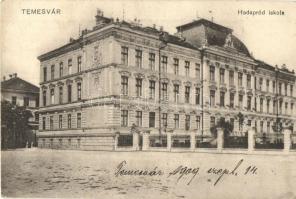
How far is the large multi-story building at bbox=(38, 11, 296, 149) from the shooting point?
41.0ft

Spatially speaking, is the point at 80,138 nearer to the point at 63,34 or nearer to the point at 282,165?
the point at 63,34

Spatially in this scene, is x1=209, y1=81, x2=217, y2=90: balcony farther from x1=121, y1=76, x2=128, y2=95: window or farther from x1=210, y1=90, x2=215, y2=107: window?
x1=121, y1=76, x2=128, y2=95: window

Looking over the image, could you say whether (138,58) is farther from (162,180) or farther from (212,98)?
(162,180)

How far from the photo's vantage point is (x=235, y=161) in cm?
851

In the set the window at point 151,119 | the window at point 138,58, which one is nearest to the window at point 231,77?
the window at point 151,119

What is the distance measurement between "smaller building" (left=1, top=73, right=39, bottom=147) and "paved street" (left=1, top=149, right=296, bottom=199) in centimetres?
121

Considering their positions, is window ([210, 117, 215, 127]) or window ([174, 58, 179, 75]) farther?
window ([210, 117, 215, 127])

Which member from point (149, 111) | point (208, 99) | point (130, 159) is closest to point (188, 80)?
point (208, 99)

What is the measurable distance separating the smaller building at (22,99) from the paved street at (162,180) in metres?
1.21

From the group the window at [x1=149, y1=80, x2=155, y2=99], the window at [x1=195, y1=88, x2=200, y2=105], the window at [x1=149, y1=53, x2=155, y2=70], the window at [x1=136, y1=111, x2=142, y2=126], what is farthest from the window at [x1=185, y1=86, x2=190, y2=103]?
the window at [x1=136, y1=111, x2=142, y2=126]

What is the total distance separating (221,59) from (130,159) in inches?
279

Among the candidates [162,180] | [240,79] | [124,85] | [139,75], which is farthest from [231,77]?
[162,180]

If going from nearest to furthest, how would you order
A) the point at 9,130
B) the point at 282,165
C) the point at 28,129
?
the point at 282,165
the point at 9,130
the point at 28,129

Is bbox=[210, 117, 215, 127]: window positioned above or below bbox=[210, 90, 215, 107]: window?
below
